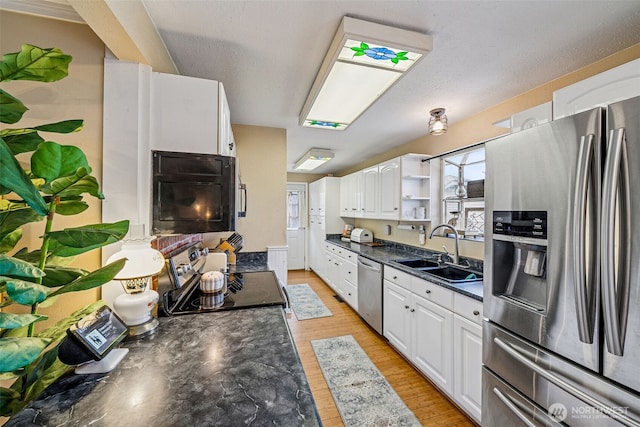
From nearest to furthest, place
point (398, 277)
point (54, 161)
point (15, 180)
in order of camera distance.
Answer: point (15, 180) → point (54, 161) → point (398, 277)

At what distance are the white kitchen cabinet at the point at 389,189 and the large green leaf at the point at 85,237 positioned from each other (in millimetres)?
2847

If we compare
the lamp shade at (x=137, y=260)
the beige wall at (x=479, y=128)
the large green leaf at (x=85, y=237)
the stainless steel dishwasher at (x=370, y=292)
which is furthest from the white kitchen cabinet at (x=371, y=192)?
the large green leaf at (x=85, y=237)

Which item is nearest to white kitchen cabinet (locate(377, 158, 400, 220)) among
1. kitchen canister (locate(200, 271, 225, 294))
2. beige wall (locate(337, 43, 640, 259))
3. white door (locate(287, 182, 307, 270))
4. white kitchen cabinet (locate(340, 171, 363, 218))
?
beige wall (locate(337, 43, 640, 259))

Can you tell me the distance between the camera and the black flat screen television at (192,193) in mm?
1254

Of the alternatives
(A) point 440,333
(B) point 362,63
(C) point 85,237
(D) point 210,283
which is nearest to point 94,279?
(C) point 85,237

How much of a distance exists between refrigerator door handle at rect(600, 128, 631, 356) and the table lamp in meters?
1.77

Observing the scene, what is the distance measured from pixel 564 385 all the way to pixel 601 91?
1.25 metres

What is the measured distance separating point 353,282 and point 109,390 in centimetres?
296

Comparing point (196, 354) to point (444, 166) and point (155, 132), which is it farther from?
point (444, 166)

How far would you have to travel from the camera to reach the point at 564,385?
104 cm

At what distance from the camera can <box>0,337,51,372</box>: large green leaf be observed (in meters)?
0.52

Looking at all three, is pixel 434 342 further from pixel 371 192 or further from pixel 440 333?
pixel 371 192

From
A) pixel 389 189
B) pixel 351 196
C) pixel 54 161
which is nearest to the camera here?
pixel 54 161

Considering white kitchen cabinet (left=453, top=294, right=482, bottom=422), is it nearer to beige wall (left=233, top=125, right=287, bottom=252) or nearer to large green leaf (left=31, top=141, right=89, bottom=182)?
beige wall (left=233, top=125, right=287, bottom=252)
